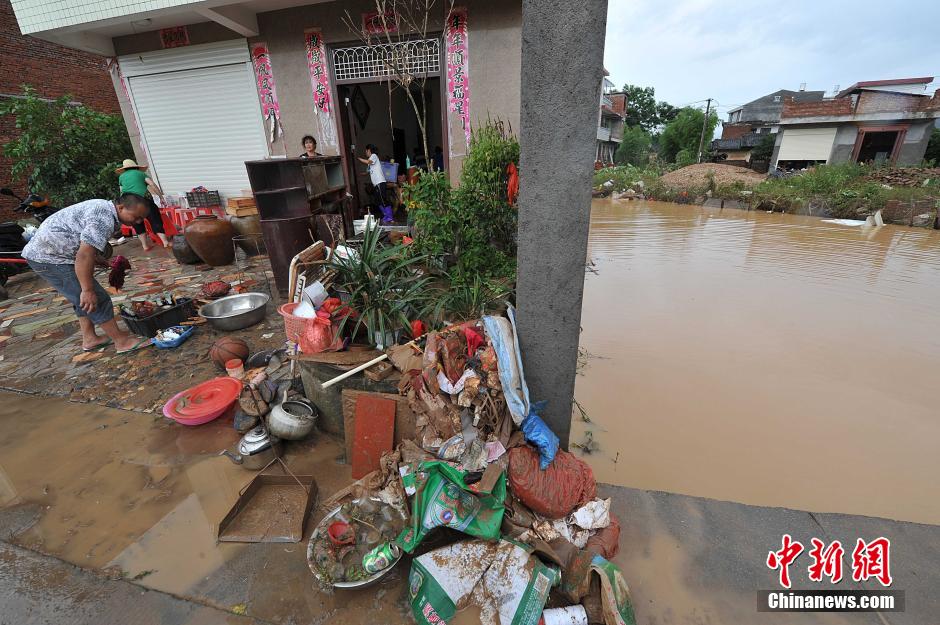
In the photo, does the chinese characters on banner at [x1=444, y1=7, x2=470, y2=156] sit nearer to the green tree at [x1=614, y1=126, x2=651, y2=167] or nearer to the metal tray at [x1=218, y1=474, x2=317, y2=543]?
the metal tray at [x1=218, y1=474, x2=317, y2=543]

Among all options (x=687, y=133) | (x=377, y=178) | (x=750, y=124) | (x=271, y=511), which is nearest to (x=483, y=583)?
(x=271, y=511)

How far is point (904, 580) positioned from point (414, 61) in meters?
7.73

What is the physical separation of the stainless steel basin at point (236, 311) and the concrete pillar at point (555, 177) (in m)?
3.50

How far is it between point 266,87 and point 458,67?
3604mm

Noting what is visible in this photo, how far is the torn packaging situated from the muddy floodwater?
4.19 feet

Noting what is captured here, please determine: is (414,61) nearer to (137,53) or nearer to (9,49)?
(137,53)

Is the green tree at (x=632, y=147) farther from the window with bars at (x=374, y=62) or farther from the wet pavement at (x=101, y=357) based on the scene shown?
the wet pavement at (x=101, y=357)

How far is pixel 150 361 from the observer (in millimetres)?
3998

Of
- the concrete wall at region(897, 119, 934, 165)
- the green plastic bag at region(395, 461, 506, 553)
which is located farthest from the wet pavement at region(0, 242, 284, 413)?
the concrete wall at region(897, 119, 934, 165)

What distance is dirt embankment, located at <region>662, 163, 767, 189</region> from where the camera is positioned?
1792 centimetres

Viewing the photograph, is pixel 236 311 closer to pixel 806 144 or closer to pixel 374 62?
pixel 374 62

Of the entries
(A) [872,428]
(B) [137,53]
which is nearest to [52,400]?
(A) [872,428]

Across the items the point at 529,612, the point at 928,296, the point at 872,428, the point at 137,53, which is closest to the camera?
the point at 529,612

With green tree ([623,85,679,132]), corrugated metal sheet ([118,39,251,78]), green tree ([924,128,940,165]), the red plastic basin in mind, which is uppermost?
green tree ([623,85,679,132])
